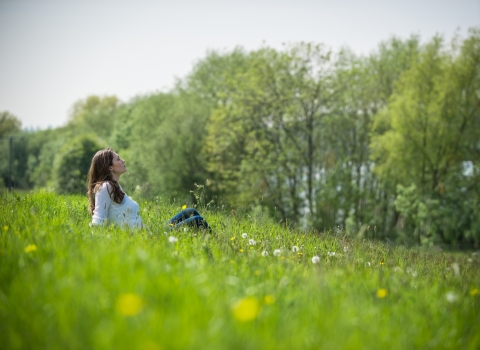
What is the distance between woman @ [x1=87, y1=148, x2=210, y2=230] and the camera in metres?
6.10

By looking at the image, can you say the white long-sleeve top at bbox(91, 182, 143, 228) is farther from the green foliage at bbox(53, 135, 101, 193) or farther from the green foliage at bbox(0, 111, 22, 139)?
the green foliage at bbox(0, 111, 22, 139)

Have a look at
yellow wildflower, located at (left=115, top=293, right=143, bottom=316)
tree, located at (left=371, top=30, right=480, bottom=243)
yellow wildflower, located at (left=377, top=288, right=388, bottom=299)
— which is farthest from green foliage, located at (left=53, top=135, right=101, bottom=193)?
yellow wildflower, located at (left=115, top=293, right=143, bottom=316)

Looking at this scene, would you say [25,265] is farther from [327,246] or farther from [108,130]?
[108,130]

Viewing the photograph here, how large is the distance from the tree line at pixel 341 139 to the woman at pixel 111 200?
1651 centimetres

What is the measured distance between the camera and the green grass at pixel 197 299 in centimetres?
231

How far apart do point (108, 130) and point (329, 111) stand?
4146 centimetres

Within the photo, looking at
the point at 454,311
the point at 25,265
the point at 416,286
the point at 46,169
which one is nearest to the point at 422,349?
the point at 454,311

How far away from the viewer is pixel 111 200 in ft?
20.7

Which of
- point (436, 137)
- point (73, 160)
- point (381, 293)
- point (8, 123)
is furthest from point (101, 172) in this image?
point (8, 123)

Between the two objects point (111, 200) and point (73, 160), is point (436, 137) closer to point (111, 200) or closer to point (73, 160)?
point (111, 200)

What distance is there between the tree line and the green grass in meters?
19.1

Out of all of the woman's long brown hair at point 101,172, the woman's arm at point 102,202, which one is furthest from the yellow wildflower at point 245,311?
the woman's long brown hair at point 101,172

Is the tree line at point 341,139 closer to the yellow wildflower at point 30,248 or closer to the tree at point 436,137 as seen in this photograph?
the tree at point 436,137

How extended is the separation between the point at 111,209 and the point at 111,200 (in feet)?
0.59
